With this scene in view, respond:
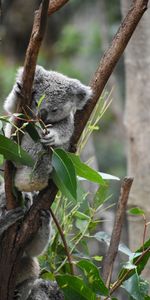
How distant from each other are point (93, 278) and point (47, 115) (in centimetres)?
76

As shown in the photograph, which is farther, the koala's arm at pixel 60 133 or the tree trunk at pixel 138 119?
the tree trunk at pixel 138 119

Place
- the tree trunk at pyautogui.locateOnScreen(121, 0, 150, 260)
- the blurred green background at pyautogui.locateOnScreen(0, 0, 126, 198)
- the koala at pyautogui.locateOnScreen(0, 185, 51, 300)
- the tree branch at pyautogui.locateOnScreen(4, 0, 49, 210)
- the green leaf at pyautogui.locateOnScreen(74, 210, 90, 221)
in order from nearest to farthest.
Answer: the tree branch at pyautogui.locateOnScreen(4, 0, 49, 210) → the koala at pyautogui.locateOnScreen(0, 185, 51, 300) → the green leaf at pyautogui.locateOnScreen(74, 210, 90, 221) → the tree trunk at pyautogui.locateOnScreen(121, 0, 150, 260) → the blurred green background at pyautogui.locateOnScreen(0, 0, 126, 198)

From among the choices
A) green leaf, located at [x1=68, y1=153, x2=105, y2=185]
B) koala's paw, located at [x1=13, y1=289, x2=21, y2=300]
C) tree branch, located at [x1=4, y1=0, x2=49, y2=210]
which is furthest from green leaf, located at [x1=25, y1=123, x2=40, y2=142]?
koala's paw, located at [x1=13, y1=289, x2=21, y2=300]

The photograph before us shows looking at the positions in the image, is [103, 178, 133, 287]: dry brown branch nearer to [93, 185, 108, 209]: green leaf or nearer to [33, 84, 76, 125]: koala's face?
[93, 185, 108, 209]: green leaf

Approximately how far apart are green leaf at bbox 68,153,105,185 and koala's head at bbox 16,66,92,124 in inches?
11.6

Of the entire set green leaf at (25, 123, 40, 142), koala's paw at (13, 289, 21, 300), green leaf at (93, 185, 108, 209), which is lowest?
koala's paw at (13, 289, 21, 300)

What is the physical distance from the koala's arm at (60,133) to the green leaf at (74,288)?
0.58 meters

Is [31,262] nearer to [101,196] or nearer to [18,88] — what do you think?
[101,196]

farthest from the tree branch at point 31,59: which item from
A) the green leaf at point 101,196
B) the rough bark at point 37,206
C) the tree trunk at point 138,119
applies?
the tree trunk at point 138,119

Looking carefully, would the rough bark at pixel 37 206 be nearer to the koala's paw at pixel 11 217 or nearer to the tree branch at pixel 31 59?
the koala's paw at pixel 11 217

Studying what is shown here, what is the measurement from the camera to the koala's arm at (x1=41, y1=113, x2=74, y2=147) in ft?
9.39

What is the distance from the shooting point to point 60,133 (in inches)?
119

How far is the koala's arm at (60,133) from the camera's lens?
2863 millimetres

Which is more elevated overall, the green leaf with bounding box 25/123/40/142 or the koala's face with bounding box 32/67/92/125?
the koala's face with bounding box 32/67/92/125
